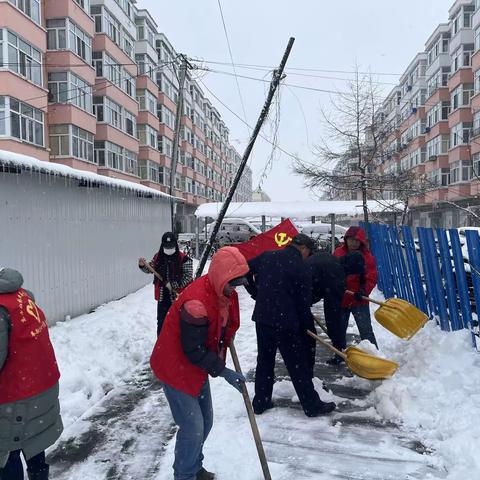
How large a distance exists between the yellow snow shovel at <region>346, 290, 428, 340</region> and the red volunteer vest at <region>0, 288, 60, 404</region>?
3903 mm

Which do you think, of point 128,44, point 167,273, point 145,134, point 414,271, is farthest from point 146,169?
point 167,273

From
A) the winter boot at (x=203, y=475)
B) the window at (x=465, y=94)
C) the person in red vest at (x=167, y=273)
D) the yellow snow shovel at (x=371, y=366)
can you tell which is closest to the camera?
the winter boot at (x=203, y=475)

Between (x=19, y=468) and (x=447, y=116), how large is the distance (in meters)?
37.8

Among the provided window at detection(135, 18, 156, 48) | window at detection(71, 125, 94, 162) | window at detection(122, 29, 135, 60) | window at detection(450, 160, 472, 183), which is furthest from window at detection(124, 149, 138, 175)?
window at detection(450, 160, 472, 183)

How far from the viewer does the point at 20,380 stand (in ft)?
7.79

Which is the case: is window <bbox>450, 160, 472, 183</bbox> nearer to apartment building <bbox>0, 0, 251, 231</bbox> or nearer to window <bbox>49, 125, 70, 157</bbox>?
apartment building <bbox>0, 0, 251, 231</bbox>

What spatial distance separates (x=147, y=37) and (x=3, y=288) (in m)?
37.9

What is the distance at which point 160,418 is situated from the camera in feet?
13.6

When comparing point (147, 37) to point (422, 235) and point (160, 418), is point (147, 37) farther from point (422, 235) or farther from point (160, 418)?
point (160, 418)

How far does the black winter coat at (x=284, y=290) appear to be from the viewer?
3967 millimetres

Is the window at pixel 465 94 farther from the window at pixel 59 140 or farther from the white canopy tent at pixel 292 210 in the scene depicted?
the window at pixel 59 140

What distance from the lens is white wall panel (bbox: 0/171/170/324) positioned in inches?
247

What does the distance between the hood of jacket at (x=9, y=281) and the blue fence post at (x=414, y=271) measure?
6654mm

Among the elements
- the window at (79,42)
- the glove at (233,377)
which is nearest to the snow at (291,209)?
the window at (79,42)
